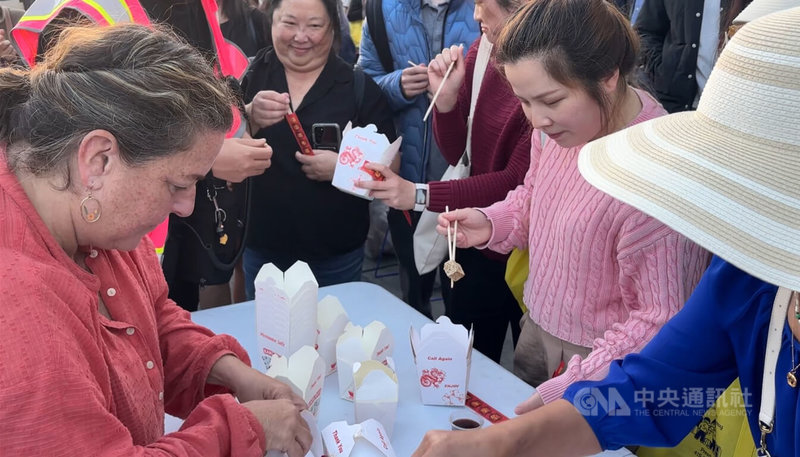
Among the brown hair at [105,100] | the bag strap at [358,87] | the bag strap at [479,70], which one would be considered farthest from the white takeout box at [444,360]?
the bag strap at [358,87]

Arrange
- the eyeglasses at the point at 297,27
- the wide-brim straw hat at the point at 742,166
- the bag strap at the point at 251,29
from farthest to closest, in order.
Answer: the bag strap at the point at 251,29 → the eyeglasses at the point at 297,27 → the wide-brim straw hat at the point at 742,166

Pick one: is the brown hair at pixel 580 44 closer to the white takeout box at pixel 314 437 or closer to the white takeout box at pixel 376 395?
the white takeout box at pixel 376 395

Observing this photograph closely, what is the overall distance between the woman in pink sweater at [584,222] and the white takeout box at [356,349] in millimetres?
373

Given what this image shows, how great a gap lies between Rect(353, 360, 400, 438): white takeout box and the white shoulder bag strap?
0.73 meters

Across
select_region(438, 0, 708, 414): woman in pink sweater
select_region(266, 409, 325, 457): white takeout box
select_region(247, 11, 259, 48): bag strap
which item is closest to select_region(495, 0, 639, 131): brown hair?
select_region(438, 0, 708, 414): woman in pink sweater

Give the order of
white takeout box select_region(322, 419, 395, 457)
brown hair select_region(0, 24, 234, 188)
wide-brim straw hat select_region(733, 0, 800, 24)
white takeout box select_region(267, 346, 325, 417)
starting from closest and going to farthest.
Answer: brown hair select_region(0, 24, 234, 188), white takeout box select_region(322, 419, 395, 457), white takeout box select_region(267, 346, 325, 417), wide-brim straw hat select_region(733, 0, 800, 24)

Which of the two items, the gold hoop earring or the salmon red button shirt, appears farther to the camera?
the gold hoop earring

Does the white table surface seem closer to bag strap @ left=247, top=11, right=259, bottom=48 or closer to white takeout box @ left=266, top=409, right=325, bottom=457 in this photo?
white takeout box @ left=266, top=409, right=325, bottom=457

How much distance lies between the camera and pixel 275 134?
277 centimetres

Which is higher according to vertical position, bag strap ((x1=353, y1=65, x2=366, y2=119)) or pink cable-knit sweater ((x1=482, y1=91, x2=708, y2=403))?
bag strap ((x1=353, y1=65, x2=366, y2=119))

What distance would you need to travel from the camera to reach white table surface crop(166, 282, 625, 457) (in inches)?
65.9

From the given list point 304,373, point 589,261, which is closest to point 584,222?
point 589,261

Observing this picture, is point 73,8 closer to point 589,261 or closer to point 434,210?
point 434,210

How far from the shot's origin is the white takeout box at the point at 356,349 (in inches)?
68.2
